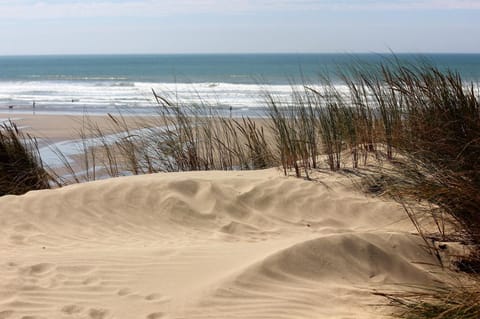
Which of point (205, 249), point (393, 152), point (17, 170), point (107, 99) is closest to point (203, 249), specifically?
point (205, 249)

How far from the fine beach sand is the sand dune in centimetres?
1

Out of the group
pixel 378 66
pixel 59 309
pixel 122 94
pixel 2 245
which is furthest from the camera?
pixel 122 94

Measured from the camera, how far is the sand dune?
12.8ft

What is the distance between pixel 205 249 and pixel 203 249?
0.02m

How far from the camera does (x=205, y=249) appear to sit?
15.9 feet

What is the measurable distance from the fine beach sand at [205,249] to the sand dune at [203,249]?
1 centimetres

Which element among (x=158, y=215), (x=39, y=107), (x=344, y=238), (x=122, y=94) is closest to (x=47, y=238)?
(x=158, y=215)

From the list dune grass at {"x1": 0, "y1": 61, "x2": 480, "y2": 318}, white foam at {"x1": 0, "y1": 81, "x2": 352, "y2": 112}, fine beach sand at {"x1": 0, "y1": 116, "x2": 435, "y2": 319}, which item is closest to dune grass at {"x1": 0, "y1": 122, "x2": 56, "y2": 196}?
dune grass at {"x1": 0, "y1": 61, "x2": 480, "y2": 318}

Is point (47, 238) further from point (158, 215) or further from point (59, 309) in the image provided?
point (59, 309)

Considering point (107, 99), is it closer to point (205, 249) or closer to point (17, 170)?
point (17, 170)

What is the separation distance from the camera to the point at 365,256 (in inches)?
178

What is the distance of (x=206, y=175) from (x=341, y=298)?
123 inches

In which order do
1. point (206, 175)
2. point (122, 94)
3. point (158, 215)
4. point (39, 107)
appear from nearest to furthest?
1. point (158, 215)
2. point (206, 175)
3. point (39, 107)
4. point (122, 94)

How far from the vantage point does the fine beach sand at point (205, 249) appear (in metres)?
3.90
